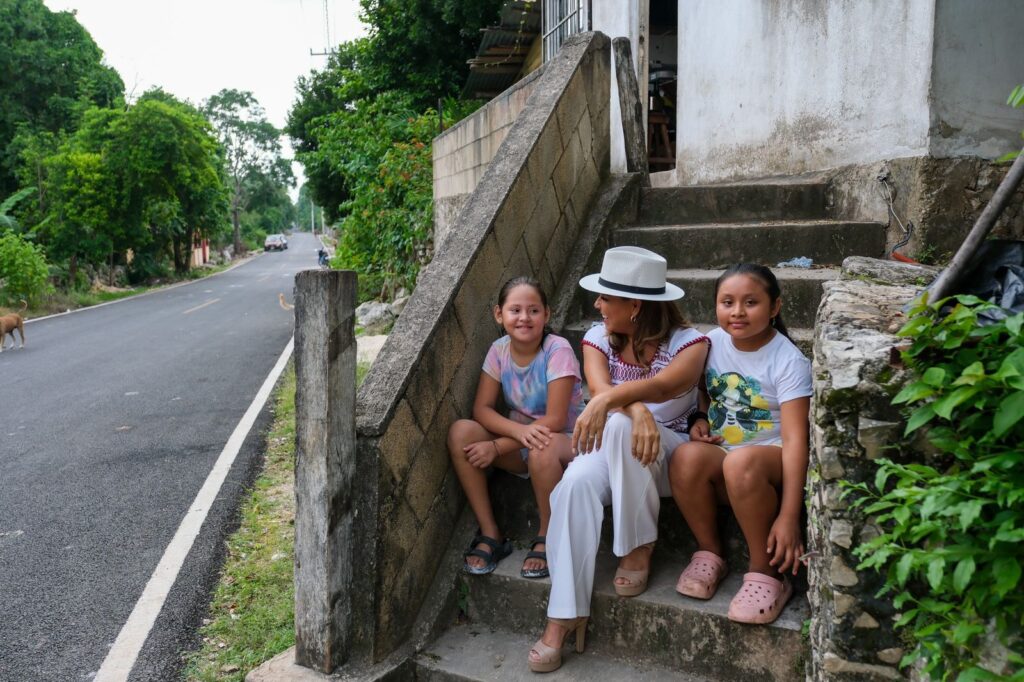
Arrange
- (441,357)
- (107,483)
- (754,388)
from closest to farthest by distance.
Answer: (754,388)
(441,357)
(107,483)

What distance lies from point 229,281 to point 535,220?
30.7 metres

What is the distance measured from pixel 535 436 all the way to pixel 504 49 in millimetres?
12740

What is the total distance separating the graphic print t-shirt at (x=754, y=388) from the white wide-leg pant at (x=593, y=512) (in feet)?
1.04

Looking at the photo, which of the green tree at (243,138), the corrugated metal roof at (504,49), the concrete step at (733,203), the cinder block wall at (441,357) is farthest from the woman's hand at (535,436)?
the green tree at (243,138)

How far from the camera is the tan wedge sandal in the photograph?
8.83ft

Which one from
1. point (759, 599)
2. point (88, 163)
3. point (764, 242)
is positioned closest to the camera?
point (759, 599)

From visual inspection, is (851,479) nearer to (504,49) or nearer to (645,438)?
(645,438)

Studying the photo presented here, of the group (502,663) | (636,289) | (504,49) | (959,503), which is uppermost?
(504,49)

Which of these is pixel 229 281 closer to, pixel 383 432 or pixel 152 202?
pixel 152 202

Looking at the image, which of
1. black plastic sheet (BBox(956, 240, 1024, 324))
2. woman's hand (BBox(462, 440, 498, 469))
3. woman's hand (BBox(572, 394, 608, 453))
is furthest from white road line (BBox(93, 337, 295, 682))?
black plastic sheet (BBox(956, 240, 1024, 324))

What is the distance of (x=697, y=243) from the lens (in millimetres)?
Answer: 4551

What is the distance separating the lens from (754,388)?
2816 mm

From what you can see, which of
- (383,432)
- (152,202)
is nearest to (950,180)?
(383,432)

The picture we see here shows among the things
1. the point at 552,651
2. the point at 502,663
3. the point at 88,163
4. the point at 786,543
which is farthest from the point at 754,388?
the point at 88,163
